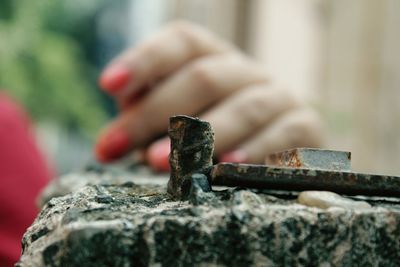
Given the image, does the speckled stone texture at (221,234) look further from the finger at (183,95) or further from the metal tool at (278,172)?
the finger at (183,95)

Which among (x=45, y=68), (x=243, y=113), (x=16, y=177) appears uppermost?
(x=45, y=68)

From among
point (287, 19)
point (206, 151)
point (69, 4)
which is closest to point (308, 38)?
point (287, 19)

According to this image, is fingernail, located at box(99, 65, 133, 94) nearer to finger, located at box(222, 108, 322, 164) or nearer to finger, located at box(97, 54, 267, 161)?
finger, located at box(97, 54, 267, 161)

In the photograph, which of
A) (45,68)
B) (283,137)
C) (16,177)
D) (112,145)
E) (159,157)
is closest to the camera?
(159,157)

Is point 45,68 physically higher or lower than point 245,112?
higher

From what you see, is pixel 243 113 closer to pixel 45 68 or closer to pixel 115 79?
pixel 115 79

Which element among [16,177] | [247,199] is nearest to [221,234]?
[247,199]
